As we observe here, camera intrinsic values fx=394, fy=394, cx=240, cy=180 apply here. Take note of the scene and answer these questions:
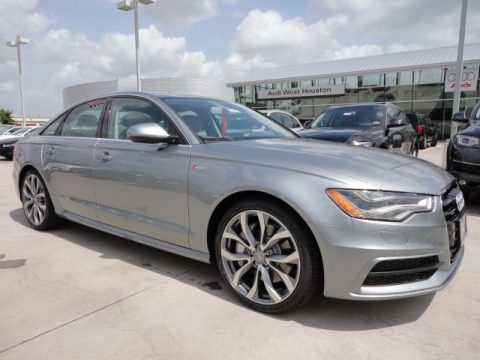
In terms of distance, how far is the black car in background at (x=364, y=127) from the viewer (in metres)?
6.30

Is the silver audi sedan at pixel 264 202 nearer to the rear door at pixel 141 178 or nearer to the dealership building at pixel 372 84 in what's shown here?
the rear door at pixel 141 178

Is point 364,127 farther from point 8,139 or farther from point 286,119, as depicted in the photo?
point 8,139

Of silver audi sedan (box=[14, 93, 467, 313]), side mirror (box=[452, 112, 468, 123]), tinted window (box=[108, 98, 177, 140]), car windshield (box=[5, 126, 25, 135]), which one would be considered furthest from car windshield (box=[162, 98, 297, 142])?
car windshield (box=[5, 126, 25, 135])

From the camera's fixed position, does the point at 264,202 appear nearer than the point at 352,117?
Yes

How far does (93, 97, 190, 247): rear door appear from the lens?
114 inches

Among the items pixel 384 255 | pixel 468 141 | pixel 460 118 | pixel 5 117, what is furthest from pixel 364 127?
pixel 5 117

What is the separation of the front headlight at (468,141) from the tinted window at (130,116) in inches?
159

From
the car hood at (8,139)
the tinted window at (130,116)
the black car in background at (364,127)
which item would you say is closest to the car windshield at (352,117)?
the black car in background at (364,127)

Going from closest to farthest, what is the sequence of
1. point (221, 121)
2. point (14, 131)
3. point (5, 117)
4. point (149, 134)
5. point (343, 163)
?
1. point (343, 163)
2. point (149, 134)
3. point (221, 121)
4. point (14, 131)
5. point (5, 117)

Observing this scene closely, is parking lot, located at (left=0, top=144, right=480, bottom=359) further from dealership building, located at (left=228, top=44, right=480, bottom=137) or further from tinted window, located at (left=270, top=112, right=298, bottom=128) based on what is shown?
dealership building, located at (left=228, top=44, right=480, bottom=137)

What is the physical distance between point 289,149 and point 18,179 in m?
3.58

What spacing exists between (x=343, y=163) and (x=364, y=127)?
4.74m

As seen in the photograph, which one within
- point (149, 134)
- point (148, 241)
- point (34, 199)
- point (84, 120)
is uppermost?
point (84, 120)

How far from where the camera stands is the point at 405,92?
1005 inches
